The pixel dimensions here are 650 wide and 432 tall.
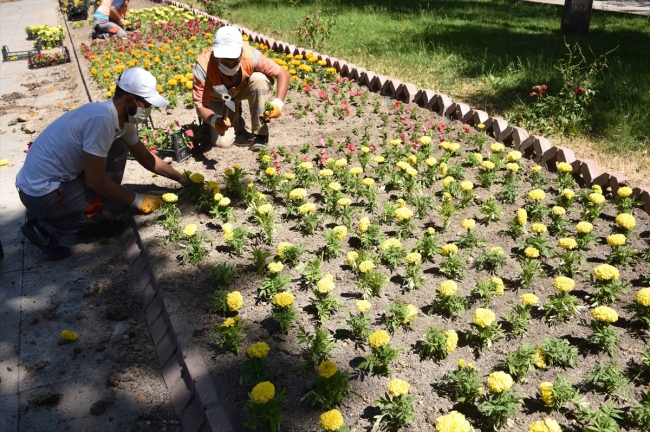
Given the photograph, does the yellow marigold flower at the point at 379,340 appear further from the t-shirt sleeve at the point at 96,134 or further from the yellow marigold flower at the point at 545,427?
the t-shirt sleeve at the point at 96,134

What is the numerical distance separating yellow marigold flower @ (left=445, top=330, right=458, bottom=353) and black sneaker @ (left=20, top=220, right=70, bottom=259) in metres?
3.06

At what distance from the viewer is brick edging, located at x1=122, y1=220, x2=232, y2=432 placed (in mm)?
2711

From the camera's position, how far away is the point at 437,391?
2.74 meters

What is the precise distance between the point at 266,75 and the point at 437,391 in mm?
3930

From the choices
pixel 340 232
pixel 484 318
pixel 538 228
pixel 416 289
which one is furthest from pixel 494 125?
pixel 484 318

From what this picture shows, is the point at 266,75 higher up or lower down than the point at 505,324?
higher up

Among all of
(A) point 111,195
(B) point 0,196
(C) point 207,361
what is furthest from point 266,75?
(C) point 207,361

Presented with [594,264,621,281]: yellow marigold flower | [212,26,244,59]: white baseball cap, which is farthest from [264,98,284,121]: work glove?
[594,264,621,281]: yellow marigold flower

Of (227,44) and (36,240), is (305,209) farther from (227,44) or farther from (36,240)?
(36,240)

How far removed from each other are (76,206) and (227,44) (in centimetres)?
192

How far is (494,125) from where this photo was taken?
5445 mm

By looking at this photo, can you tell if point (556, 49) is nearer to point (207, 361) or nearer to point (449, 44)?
point (449, 44)

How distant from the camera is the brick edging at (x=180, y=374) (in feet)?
8.89

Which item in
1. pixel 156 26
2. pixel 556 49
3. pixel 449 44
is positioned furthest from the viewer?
pixel 156 26
